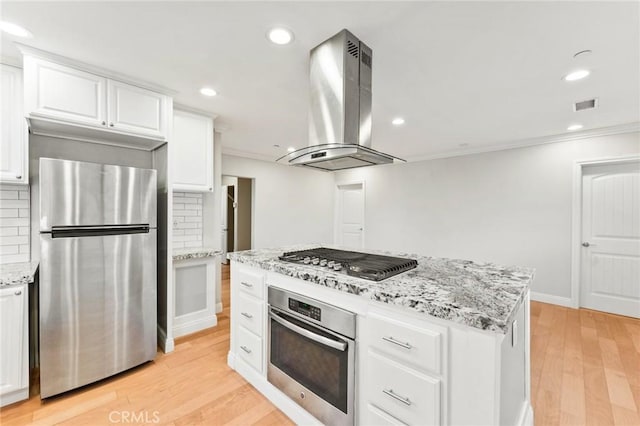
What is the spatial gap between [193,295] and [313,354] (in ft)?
6.34

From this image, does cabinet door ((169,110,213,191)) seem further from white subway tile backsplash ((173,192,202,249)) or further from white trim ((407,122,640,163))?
white trim ((407,122,640,163))

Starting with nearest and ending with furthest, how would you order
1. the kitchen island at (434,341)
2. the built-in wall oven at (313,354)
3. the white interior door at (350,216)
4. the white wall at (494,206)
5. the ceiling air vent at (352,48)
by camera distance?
the kitchen island at (434,341), the built-in wall oven at (313,354), the ceiling air vent at (352,48), the white wall at (494,206), the white interior door at (350,216)

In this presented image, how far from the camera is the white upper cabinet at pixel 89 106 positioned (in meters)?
1.91

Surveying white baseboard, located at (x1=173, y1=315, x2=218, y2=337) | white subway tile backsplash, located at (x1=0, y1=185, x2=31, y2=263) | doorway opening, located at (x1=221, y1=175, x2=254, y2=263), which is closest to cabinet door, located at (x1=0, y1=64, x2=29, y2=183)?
white subway tile backsplash, located at (x1=0, y1=185, x2=31, y2=263)

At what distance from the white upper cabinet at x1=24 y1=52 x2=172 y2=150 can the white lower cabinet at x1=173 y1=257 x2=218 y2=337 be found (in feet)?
4.34

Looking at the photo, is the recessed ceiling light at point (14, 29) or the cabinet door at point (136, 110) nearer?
the recessed ceiling light at point (14, 29)

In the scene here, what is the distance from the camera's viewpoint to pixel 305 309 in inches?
64.9

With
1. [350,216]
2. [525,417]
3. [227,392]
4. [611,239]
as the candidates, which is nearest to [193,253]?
[227,392]

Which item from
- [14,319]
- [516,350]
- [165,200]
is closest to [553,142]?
[516,350]

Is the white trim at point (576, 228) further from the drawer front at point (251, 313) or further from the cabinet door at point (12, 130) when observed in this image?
the cabinet door at point (12, 130)

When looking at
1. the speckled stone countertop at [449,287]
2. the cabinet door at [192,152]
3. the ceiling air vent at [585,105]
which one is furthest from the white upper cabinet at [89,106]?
the ceiling air vent at [585,105]

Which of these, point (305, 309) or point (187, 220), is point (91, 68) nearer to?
point (187, 220)

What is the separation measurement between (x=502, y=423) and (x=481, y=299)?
51cm

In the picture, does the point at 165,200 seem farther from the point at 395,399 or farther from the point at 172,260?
the point at 395,399
